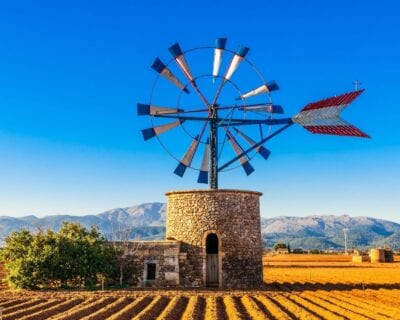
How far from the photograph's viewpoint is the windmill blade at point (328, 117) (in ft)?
73.0

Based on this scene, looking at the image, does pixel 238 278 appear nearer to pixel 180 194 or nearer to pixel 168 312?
pixel 180 194

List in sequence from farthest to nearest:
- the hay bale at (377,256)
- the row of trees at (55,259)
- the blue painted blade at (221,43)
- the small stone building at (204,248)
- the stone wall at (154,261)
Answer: the hay bale at (377,256)
the blue painted blade at (221,43)
the small stone building at (204,248)
the stone wall at (154,261)
the row of trees at (55,259)

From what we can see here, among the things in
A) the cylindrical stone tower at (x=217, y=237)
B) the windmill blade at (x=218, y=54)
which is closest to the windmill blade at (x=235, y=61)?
the windmill blade at (x=218, y=54)

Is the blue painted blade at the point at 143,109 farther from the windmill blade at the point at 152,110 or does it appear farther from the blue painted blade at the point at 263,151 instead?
the blue painted blade at the point at 263,151

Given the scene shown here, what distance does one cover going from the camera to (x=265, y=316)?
47.9 ft

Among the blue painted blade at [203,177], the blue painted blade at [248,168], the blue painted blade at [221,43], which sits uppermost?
the blue painted blade at [221,43]

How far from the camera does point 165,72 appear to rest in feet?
81.2

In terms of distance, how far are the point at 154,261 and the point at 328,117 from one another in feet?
35.9

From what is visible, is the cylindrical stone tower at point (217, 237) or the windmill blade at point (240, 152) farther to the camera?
the windmill blade at point (240, 152)

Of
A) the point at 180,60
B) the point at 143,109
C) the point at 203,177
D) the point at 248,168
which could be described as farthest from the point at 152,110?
the point at 248,168

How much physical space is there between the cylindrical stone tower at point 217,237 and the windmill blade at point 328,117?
471cm

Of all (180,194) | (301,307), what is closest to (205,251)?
(180,194)

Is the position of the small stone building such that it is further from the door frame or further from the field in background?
the field in background

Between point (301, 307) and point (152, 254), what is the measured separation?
8.55 meters
